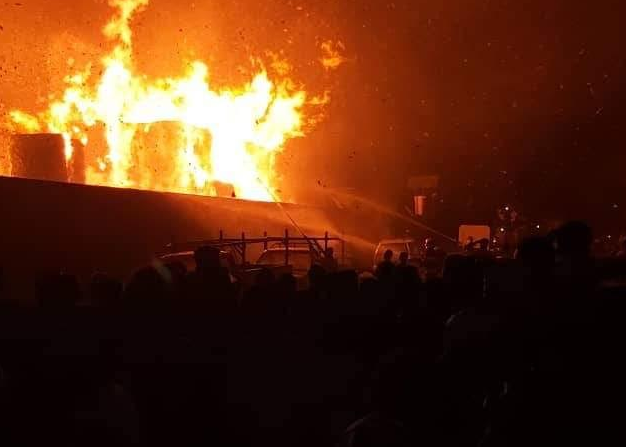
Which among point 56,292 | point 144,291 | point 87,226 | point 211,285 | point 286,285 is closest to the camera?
point 144,291

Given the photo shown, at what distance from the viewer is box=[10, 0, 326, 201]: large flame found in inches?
1052

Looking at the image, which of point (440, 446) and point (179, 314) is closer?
point (440, 446)

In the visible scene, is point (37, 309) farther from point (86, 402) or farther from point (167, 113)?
point (167, 113)

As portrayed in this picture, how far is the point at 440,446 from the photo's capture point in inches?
129

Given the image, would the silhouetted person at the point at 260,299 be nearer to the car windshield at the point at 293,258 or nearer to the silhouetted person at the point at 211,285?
the silhouetted person at the point at 211,285

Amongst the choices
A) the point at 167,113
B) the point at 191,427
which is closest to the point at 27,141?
the point at 167,113

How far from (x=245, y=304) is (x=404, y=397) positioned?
163cm

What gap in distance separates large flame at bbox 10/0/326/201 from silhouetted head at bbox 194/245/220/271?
68.3 ft

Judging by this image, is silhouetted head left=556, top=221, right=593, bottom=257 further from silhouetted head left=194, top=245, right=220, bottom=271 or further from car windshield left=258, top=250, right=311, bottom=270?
car windshield left=258, top=250, right=311, bottom=270

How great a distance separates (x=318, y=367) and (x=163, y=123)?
22.9 m

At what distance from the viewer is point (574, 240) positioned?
3805 millimetres

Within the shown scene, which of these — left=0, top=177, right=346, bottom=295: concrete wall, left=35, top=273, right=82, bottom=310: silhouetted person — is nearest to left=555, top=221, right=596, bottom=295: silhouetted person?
left=35, top=273, right=82, bottom=310: silhouetted person

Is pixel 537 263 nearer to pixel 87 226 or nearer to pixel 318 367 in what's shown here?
pixel 318 367

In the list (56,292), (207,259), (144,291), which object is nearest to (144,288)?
(144,291)
